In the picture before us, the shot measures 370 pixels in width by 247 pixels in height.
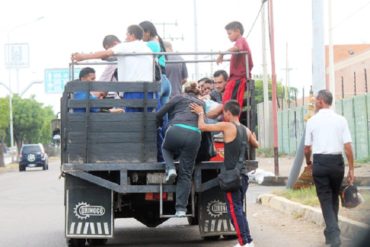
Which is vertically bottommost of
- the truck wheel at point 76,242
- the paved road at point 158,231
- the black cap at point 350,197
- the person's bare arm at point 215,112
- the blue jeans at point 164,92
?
the paved road at point 158,231

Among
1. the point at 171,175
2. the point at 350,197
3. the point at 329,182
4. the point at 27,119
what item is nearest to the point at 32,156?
the point at 27,119

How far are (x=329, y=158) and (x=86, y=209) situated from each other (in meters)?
2.76

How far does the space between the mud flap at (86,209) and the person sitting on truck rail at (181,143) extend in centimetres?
82

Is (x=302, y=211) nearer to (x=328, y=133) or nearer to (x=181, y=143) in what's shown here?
(x=328, y=133)

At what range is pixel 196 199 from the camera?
9.46 m

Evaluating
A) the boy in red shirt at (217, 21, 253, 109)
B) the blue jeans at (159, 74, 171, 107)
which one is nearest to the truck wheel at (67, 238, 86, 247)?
the blue jeans at (159, 74, 171, 107)

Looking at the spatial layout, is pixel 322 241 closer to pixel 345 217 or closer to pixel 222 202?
pixel 345 217

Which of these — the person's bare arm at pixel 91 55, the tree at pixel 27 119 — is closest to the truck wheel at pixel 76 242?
the person's bare arm at pixel 91 55

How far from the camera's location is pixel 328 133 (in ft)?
28.8

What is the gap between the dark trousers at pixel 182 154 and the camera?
8.69 m

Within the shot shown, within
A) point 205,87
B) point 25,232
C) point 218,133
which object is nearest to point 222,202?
point 218,133

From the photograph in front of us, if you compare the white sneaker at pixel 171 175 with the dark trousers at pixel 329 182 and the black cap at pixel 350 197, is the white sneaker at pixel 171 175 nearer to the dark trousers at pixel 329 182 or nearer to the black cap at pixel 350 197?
the dark trousers at pixel 329 182

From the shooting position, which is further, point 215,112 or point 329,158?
point 215,112

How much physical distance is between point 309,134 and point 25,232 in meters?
5.05
